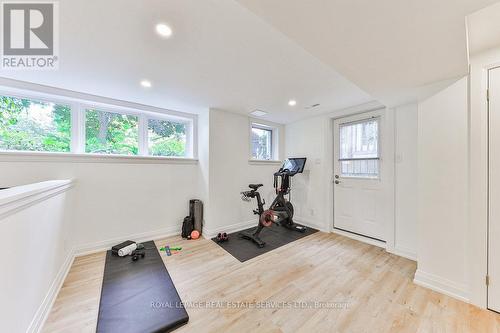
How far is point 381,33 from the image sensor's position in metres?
1.10

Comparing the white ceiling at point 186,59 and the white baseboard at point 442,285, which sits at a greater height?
the white ceiling at point 186,59

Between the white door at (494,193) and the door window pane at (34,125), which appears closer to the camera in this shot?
the white door at (494,193)

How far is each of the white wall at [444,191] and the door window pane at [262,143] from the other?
8.98 ft

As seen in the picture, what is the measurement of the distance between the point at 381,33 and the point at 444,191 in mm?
1689

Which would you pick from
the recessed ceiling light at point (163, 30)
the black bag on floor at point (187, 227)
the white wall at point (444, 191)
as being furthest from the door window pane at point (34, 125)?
the white wall at point (444, 191)

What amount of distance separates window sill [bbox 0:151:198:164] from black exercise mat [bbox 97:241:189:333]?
1.38 meters

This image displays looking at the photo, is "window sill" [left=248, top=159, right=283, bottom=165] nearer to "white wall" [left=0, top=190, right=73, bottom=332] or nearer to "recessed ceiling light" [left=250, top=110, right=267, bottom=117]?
"recessed ceiling light" [left=250, top=110, right=267, bottom=117]

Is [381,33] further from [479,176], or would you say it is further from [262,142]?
[262,142]

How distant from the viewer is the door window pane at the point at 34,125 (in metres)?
2.19

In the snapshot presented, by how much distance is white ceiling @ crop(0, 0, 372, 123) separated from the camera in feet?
4.06

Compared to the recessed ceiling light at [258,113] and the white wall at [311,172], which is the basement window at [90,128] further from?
the white wall at [311,172]

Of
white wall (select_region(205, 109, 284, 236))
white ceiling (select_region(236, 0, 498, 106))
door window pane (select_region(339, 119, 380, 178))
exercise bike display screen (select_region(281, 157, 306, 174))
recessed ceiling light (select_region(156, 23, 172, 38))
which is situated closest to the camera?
white ceiling (select_region(236, 0, 498, 106))

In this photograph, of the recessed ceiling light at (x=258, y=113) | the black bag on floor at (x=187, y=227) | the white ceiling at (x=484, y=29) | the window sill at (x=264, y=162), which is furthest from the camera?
the window sill at (x=264, y=162)

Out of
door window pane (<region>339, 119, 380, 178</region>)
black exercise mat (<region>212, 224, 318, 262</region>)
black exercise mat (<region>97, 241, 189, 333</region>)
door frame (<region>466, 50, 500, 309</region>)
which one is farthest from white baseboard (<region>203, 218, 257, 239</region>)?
door frame (<region>466, 50, 500, 309</region>)
